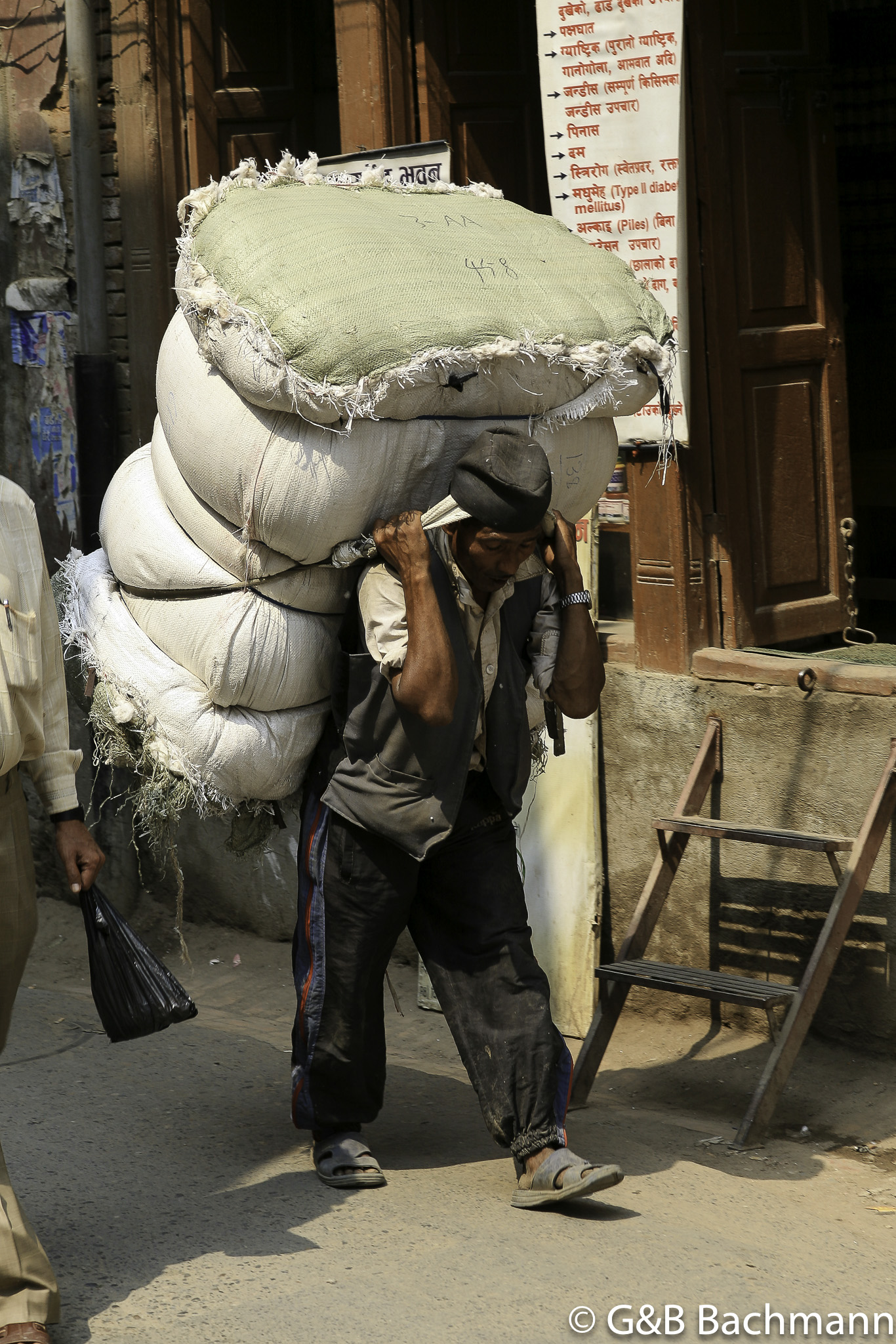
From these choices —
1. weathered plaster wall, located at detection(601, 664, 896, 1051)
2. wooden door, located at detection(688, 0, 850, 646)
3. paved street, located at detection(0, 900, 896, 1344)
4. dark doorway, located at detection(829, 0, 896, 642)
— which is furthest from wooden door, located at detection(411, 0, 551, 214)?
paved street, located at detection(0, 900, 896, 1344)

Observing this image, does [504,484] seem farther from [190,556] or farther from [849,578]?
[849,578]

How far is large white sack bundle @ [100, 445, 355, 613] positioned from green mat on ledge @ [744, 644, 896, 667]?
72.1 inches

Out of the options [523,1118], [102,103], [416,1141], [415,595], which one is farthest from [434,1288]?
[102,103]

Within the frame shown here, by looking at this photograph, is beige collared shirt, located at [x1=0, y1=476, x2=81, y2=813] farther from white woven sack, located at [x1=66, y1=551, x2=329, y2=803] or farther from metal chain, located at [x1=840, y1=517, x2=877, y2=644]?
A: metal chain, located at [x1=840, y1=517, x2=877, y2=644]

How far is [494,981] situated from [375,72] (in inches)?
140

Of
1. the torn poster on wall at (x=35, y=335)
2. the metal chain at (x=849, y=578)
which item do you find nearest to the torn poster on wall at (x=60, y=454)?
the torn poster on wall at (x=35, y=335)

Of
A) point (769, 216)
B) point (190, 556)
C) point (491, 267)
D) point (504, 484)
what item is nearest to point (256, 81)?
point (769, 216)

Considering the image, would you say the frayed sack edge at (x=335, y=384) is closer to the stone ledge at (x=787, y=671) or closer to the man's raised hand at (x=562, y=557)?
the man's raised hand at (x=562, y=557)

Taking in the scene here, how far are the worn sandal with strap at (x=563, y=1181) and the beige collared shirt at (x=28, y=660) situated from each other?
4.58 feet

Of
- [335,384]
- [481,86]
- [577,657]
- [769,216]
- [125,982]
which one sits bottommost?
[125,982]

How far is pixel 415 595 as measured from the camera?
320cm

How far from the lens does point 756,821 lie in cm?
460

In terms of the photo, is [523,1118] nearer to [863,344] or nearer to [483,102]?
[483,102]

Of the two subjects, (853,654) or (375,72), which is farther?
(375,72)
